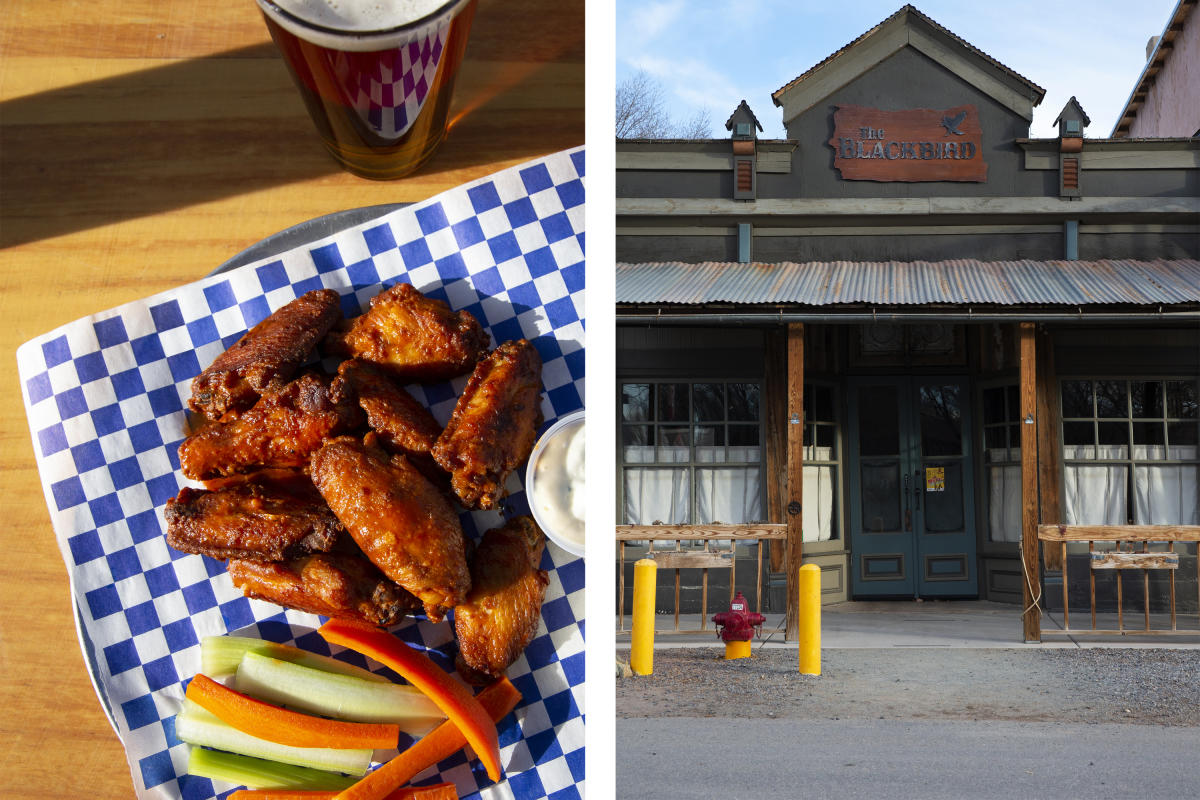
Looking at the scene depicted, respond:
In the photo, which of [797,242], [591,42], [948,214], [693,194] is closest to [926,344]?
[948,214]

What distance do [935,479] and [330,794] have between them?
11.2 ft

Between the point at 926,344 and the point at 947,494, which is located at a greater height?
the point at 926,344

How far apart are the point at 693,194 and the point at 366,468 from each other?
247 cm

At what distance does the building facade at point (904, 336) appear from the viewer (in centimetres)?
307

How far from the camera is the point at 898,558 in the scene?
155 inches

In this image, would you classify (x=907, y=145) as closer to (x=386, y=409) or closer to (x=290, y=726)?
(x=386, y=409)

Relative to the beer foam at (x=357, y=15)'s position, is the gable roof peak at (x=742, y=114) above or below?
above

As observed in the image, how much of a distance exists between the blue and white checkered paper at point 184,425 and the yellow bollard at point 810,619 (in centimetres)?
140

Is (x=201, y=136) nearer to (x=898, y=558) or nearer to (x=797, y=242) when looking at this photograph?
(x=797, y=242)

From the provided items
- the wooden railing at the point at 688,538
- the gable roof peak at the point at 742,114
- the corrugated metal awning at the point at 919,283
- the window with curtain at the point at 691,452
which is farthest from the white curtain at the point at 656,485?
the gable roof peak at the point at 742,114

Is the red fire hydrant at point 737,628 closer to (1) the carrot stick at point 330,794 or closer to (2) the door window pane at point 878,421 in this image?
(2) the door window pane at point 878,421

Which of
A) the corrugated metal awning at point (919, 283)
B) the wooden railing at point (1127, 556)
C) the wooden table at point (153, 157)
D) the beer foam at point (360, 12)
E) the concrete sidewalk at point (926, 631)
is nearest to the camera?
the beer foam at point (360, 12)

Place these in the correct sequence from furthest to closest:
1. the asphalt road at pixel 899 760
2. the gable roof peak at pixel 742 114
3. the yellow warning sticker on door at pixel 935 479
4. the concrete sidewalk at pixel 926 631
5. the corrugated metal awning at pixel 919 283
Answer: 1. the yellow warning sticker on door at pixel 935 479
2. the gable roof peak at pixel 742 114
3. the concrete sidewalk at pixel 926 631
4. the corrugated metal awning at pixel 919 283
5. the asphalt road at pixel 899 760

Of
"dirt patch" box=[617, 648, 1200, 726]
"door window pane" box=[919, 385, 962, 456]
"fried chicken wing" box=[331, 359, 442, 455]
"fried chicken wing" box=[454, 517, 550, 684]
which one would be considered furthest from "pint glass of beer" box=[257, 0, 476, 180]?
Answer: "door window pane" box=[919, 385, 962, 456]
